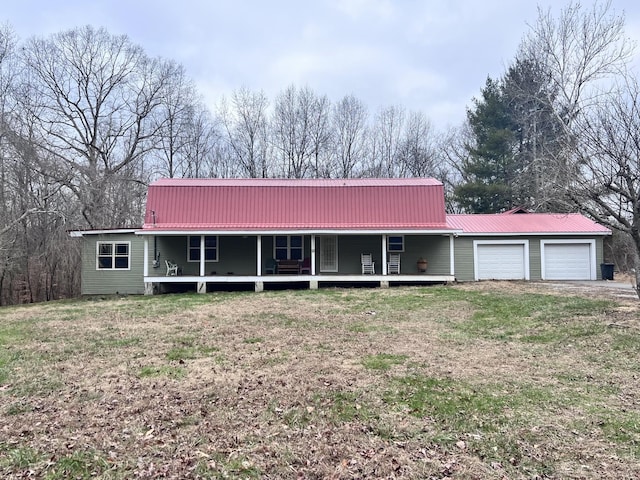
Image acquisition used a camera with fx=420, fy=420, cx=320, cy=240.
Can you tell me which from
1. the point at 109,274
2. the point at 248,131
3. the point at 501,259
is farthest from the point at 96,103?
the point at 501,259

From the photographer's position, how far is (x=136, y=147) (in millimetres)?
27609

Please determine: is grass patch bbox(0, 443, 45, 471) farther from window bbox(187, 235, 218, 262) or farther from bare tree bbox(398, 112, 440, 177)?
bare tree bbox(398, 112, 440, 177)

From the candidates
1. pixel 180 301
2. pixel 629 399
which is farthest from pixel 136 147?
→ pixel 629 399

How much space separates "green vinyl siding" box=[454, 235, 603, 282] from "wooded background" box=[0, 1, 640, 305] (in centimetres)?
170

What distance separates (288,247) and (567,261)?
12.1 metres

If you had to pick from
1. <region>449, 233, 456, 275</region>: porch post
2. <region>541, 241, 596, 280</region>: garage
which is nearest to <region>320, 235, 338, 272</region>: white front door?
<region>449, 233, 456, 275</region>: porch post

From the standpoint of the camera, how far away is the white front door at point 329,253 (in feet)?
58.9

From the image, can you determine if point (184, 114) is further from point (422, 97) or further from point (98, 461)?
point (98, 461)

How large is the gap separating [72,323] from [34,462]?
24.0 ft

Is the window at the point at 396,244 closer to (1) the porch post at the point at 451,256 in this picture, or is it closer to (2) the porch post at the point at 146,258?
(1) the porch post at the point at 451,256

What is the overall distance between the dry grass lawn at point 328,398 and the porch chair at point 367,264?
26.5ft

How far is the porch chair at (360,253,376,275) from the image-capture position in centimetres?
1759

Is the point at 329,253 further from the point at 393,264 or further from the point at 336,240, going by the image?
the point at 393,264

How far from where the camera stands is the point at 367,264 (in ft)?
58.0
